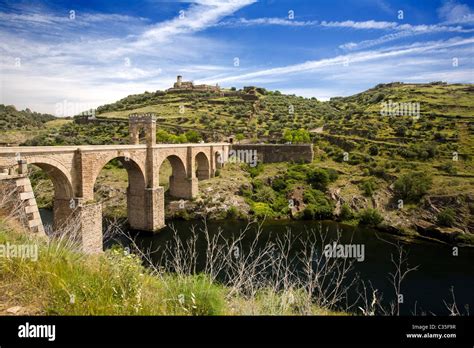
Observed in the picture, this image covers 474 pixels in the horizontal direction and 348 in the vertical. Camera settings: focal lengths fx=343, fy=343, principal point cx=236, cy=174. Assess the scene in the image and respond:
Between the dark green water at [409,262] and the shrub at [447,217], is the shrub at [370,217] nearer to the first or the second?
the dark green water at [409,262]

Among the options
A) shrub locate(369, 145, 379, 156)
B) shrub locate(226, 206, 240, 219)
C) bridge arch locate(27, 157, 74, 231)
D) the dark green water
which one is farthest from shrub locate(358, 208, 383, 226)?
bridge arch locate(27, 157, 74, 231)

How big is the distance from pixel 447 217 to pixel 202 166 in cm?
2269

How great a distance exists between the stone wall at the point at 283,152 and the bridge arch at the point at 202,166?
6.92 meters

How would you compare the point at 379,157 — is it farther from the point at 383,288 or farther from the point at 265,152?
the point at 383,288

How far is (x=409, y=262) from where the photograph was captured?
20266 millimetres

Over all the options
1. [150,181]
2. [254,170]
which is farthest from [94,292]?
[254,170]

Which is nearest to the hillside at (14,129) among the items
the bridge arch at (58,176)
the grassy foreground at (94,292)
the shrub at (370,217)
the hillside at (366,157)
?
the hillside at (366,157)

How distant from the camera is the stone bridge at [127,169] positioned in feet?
53.2

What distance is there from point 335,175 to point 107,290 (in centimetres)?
3344

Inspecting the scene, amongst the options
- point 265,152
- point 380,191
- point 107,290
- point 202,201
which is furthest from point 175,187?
point 107,290

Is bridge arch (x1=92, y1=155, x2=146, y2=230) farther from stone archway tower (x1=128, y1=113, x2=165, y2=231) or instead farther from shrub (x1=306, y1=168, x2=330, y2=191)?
shrub (x1=306, y1=168, x2=330, y2=191)

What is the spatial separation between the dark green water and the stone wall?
11.8 m

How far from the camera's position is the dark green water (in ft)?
51.8

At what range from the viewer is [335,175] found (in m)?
34.8
